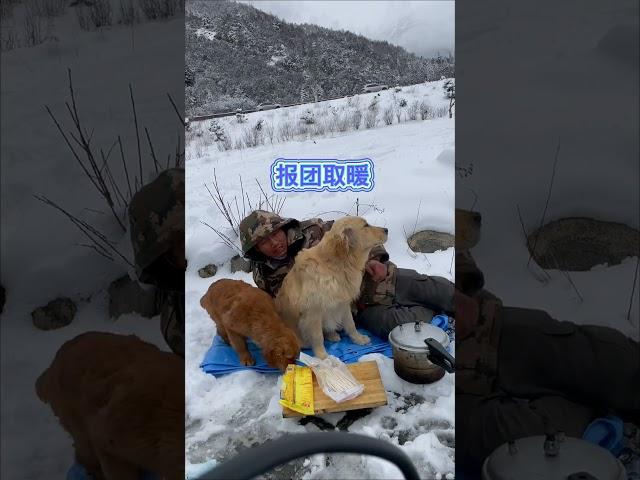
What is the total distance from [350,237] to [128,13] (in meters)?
1.16

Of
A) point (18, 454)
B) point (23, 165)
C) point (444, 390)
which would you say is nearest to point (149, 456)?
point (18, 454)

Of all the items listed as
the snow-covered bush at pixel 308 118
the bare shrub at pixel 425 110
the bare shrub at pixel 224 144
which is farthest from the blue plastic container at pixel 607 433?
the bare shrub at pixel 224 144

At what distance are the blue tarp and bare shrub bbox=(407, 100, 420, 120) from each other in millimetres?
862

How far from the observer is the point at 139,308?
1.42m

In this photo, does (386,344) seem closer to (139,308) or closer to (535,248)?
(535,248)

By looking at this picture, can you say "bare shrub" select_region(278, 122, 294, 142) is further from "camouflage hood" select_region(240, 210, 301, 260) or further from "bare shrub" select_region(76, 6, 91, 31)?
"bare shrub" select_region(76, 6, 91, 31)

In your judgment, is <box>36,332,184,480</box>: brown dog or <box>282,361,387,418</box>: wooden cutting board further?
<box>282,361,387,418</box>: wooden cutting board

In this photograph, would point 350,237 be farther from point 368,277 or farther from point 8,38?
point 8,38

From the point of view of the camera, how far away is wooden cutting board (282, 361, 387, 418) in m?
2.06

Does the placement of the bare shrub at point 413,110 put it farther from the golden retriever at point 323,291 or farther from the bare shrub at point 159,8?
the bare shrub at point 159,8

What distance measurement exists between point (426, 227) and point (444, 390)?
537 millimetres

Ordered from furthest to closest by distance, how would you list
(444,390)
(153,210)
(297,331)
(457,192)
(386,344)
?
(297,331), (386,344), (444,390), (457,192), (153,210)

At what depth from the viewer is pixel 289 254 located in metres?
2.40

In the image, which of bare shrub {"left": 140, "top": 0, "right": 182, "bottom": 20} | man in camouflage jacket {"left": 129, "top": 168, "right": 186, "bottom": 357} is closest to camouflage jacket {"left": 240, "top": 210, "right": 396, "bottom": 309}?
man in camouflage jacket {"left": 129, "top": 168, "right": 186, "bottom": 357}
